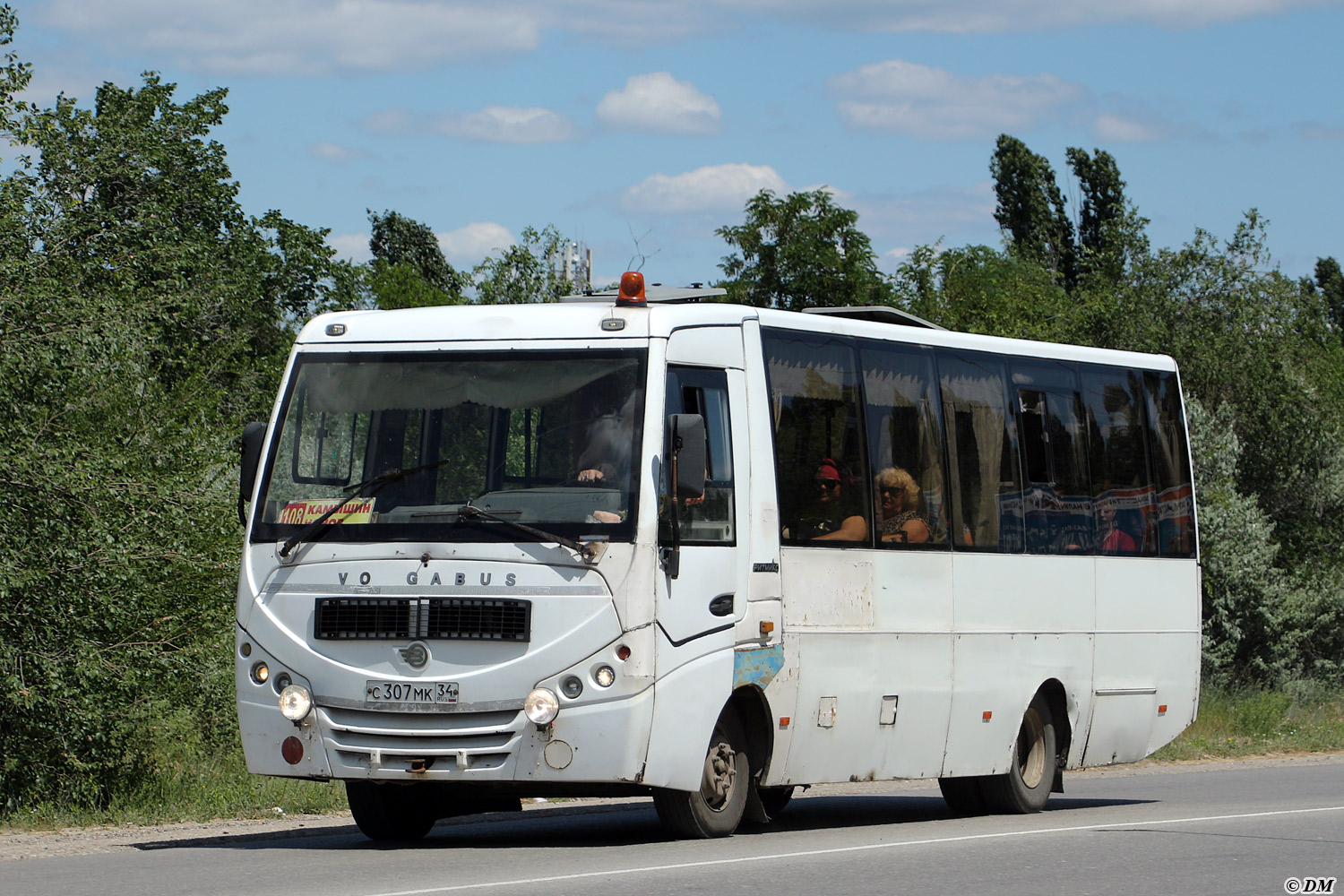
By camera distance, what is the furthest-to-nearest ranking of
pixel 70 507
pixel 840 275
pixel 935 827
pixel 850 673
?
Answer: 1. pixel 840 275
2. pixel 70 507
3. pixel 935 827
4. pixel 850 673

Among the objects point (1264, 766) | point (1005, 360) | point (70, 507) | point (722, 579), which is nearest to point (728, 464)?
point (722, 579)

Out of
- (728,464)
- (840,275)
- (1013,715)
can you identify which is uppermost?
(840,275)

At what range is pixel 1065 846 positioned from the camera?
35.8 feet

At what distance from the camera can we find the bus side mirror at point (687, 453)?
10211 millimetres

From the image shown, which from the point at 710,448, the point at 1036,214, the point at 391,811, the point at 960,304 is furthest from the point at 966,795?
the point at 1036,214

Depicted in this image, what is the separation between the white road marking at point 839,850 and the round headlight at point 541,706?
0.98m

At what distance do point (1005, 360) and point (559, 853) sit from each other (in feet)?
19.0

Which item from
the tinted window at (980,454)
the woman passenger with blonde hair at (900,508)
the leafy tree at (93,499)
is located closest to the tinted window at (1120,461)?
the tinted window at (980,454)

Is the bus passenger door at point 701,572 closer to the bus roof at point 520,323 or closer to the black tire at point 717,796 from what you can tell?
the bus roof at point 520,323

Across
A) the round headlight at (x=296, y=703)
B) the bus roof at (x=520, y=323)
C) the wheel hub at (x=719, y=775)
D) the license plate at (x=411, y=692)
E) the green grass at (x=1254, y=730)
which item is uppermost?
the bus roof at (x=520, y=323)

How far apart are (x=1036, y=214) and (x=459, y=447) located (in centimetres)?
7465

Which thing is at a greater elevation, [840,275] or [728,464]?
[840,275]

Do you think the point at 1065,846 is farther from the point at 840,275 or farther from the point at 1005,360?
the point at 840,275

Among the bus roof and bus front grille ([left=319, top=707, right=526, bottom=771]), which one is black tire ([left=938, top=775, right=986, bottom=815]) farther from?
bus front grille ([left=319, top=707, right=526, bottom=771])
